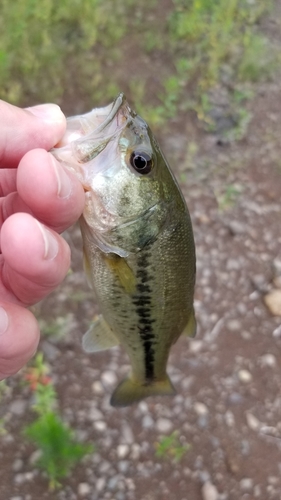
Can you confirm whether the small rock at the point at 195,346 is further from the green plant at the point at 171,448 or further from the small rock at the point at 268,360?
the green plant at the point at 171,448


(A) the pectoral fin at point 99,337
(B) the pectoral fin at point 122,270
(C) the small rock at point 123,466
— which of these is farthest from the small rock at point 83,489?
(B) the pectoral fin at point 122,270

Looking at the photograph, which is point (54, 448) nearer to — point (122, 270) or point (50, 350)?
point (50, 350)

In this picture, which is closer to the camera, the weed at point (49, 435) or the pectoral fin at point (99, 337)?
the pectoral fin at point (99, 337)

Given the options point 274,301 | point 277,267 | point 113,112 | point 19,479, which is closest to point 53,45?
point 277,267

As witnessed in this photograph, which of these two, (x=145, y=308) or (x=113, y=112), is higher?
(x=113, y=112)

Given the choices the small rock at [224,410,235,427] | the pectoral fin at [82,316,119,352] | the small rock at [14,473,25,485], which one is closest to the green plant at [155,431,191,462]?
the small rock at [224,410,235,427]

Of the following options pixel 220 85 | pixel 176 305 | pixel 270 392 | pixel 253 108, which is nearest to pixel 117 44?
pixel 220 85

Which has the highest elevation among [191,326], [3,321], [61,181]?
[61,181]

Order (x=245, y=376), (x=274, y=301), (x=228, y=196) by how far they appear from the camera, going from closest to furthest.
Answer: (x=245, y=376), (x=274, y=301), (x=228, y=196)
